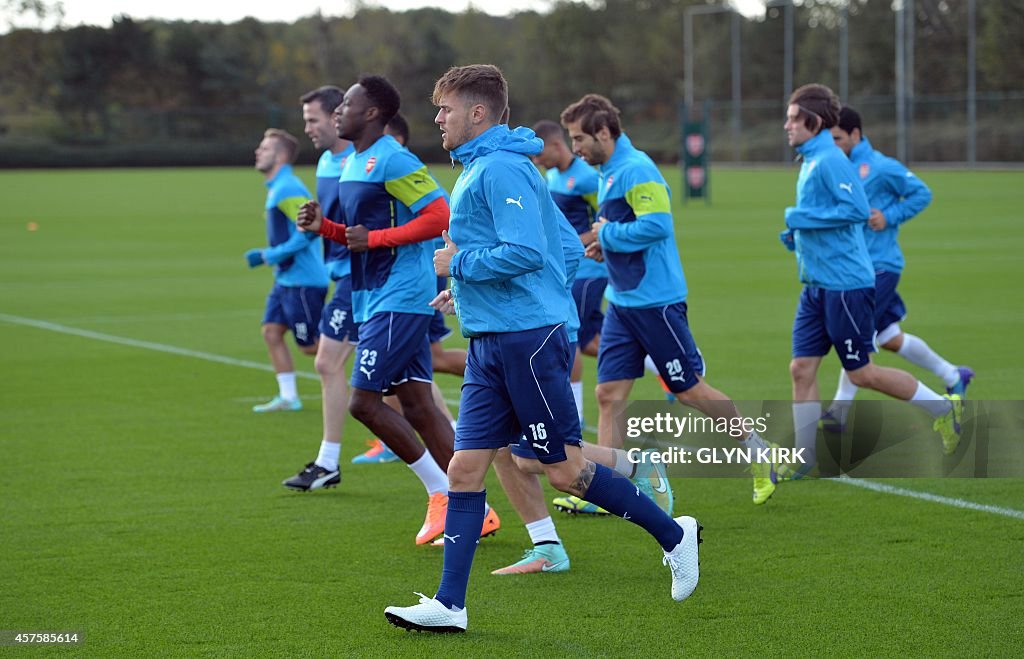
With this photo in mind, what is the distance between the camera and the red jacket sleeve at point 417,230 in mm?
6949

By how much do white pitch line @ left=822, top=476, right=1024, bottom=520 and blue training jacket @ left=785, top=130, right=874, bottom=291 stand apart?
1.10 meters

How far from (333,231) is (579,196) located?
3.04 m

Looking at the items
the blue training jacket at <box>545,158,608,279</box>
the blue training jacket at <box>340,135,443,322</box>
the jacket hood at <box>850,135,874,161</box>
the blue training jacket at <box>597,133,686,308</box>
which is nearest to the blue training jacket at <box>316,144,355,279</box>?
the blue training jacket at <box>340,135,443,322</box>

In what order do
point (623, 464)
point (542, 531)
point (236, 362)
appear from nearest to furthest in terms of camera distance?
point (542, 531) < point (623, 464) < point (236, 362)

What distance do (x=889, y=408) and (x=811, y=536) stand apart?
3296 millimetres

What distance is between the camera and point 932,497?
7527 millimetres

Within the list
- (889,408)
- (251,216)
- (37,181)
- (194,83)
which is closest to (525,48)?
(194,83)

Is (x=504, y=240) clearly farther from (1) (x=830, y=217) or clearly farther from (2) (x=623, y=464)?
(1) (x=830, y=217)

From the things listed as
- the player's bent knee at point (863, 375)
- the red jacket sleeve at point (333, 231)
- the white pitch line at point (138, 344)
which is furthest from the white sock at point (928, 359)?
the white pitch line at point (138, 344)

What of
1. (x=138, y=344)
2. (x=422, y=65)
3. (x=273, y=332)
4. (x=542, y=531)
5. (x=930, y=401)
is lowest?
(x=138, y=344)

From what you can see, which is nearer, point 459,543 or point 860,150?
point 459,543

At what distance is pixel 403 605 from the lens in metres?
5.78

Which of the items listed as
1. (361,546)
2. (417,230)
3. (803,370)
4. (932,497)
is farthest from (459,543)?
(803,370)

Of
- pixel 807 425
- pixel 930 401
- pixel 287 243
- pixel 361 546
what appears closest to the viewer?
pixel 361 546
